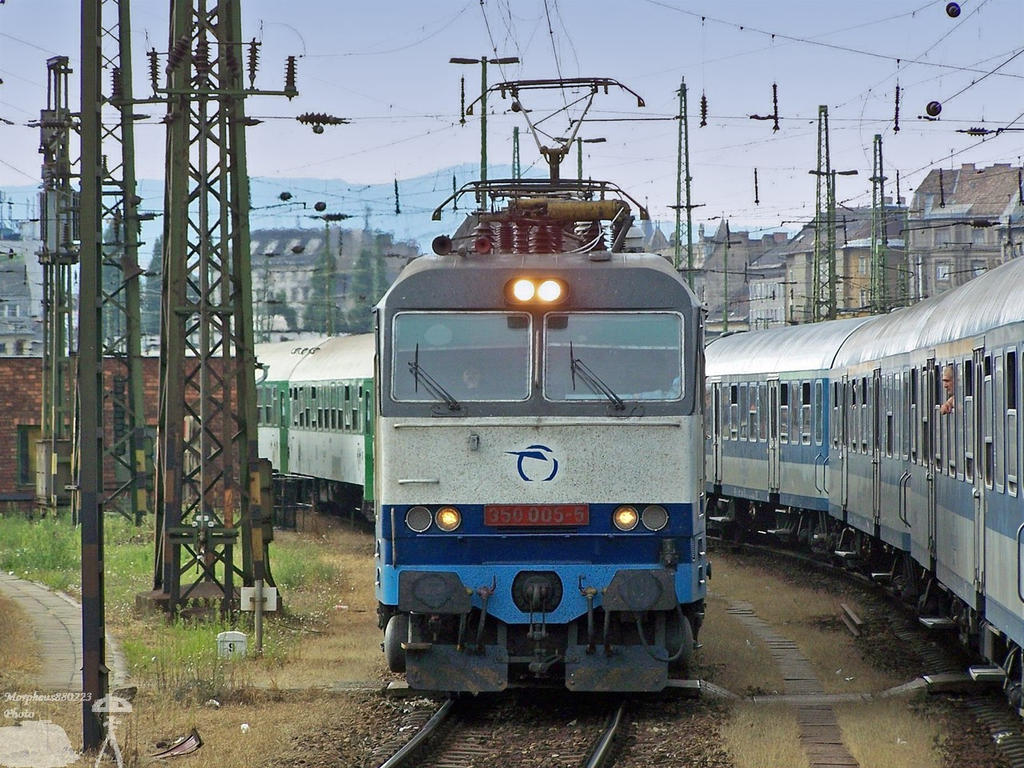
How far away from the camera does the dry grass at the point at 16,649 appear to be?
45.6 ft

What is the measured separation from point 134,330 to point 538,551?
16.2 metres

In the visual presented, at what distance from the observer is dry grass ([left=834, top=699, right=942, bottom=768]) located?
10.3 metres

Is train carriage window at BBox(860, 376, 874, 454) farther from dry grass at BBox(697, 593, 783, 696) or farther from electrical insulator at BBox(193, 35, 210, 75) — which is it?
electrical insulator at BBox(193, 35, 210, 75)

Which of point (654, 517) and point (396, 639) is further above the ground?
point (654, 517)

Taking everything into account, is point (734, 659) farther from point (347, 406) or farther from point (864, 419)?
point (347, 406)

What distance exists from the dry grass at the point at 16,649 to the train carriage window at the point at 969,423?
7634mm

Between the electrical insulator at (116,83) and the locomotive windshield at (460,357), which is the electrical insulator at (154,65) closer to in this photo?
the electrical insulator at (116,83)

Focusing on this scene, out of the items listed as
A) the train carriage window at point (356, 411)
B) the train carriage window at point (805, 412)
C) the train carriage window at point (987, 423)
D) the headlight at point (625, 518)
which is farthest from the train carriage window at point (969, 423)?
the train carriage window at point (356, 411)

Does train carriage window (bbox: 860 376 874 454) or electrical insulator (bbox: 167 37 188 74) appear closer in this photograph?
electrical insulator (bbox: 167 37 188 74)

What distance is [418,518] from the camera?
11500 mm

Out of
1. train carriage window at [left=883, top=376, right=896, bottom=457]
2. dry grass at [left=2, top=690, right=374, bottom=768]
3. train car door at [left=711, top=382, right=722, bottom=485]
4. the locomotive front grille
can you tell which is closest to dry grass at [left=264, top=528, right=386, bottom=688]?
dry grass at [left=2, top=690, right=374, bottom=768]

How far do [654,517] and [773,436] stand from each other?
537 inches

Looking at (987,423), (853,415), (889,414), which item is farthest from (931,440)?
(853,415)

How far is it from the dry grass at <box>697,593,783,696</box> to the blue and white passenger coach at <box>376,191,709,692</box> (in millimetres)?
2146
